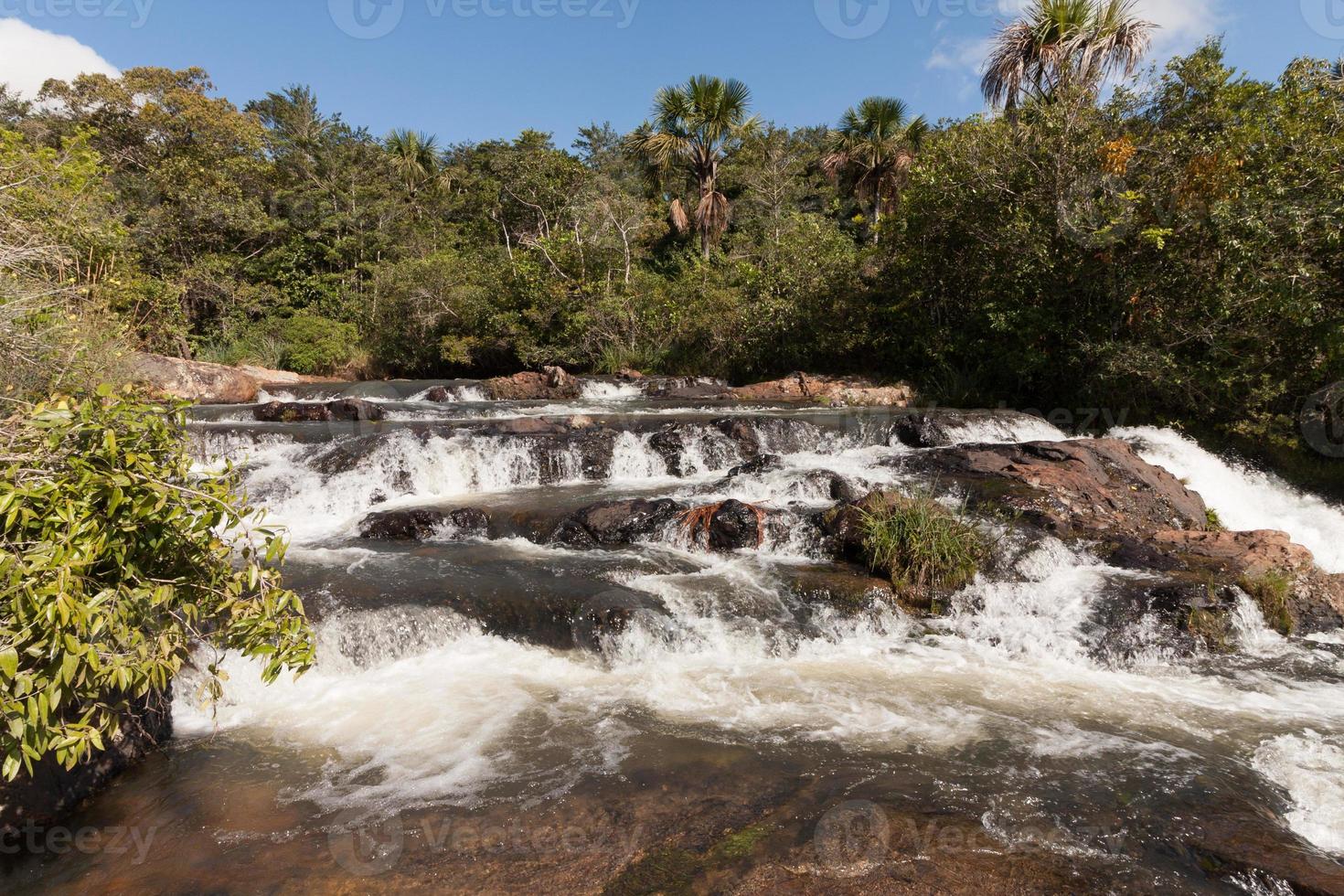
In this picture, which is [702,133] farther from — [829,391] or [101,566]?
[101,566]

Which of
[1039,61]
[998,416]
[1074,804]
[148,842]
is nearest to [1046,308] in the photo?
[998,416]

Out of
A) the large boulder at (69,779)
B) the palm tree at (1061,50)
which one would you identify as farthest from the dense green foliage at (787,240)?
the large boulder at (69,779)

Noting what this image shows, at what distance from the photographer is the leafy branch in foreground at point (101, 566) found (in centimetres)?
209

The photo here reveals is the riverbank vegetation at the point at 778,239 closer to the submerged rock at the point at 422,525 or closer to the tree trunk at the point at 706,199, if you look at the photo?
the tree trunk at the point at 706,199

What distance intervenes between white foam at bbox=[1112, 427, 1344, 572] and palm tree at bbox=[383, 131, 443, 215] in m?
28.9

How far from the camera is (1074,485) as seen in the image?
8.14 metres

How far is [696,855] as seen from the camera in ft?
10.00

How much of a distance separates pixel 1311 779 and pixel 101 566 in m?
5.84

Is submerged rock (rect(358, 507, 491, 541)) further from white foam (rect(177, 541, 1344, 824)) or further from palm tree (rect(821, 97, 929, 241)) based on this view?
palm tree (rect(821, 97, 929, 241))

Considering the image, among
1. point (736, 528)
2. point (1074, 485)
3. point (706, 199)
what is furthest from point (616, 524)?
point (706, 199)

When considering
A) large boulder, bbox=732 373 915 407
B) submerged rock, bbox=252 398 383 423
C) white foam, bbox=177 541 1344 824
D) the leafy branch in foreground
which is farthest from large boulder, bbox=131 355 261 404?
the leafy branch in foreground

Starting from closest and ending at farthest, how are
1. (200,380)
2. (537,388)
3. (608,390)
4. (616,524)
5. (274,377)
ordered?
(616,524)
(200,380)
(537,388)
(608,390)
(274,377)

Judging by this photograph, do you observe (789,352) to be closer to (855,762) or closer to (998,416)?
(998,416)

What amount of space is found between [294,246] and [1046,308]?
79.5 ft
